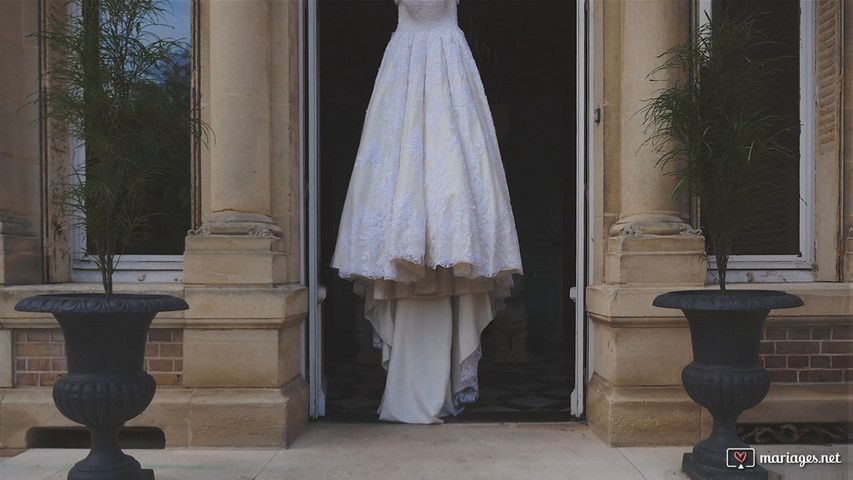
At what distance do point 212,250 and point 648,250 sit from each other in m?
2.33

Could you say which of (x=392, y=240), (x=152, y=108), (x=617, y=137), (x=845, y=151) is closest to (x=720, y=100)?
(x=617, y=137)

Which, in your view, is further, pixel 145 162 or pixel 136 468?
pixel 145 162

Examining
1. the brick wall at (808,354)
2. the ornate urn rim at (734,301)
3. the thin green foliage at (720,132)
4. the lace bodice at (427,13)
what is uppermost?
the lace bodice at (427,13)

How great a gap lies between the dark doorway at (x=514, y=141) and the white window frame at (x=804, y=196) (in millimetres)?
2256

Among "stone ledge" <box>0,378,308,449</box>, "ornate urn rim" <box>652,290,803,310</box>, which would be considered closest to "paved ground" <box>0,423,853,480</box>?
"stone ledge" <box>0,378,308,449</box>

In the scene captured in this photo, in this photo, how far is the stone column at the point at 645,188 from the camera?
12.5 feet

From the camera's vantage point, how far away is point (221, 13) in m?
3.84

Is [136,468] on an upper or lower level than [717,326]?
lower

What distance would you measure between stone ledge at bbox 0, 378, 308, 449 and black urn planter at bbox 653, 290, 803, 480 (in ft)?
6.50

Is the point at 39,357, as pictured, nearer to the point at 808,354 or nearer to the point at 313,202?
the point at 313,202

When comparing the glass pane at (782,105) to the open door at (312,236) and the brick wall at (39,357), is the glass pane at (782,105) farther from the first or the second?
the brick wall at (39,357)

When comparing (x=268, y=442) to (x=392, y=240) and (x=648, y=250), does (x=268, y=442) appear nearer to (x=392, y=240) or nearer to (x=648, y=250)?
(x=392, y=240)

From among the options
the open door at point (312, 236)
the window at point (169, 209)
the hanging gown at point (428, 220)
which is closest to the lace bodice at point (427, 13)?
the hanging gown at point (428, 220)

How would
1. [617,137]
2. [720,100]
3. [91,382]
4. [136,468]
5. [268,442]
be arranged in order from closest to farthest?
[91,382], [136,468], [720,100], [268,442], [617,137]
